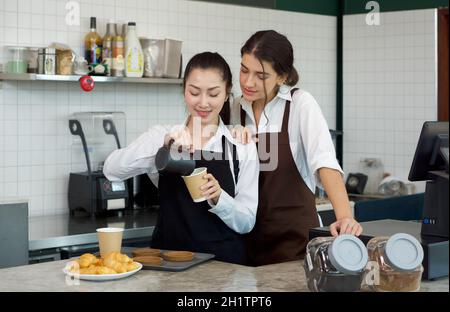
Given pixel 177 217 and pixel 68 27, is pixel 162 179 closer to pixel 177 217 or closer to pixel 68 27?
pixel 177 217

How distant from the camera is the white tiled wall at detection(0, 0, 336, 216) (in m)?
4.00

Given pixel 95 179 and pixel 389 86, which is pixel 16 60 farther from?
pixel 389 86

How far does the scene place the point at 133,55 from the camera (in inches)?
166

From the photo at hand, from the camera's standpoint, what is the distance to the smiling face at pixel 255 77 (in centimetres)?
271

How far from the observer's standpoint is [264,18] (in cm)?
518

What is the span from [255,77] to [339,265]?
1.03 m

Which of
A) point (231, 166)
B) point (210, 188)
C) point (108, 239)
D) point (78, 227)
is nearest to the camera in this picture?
point (108, 239)

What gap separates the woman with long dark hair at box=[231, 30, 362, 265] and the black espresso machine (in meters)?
1.40

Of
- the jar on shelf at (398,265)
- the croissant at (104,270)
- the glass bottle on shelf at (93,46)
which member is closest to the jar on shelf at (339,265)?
the jar on shelf at (398,265)

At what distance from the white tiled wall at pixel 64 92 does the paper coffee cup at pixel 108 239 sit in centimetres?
193

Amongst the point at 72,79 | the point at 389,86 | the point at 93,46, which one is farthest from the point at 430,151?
the point at 389,86

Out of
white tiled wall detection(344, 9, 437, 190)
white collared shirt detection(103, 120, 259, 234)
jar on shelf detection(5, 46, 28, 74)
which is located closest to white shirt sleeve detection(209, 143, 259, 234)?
white collared shirt detection(103, 120, 259, 234)

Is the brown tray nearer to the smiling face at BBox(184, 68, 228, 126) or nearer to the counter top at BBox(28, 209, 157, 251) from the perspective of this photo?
the smiling face at BBox(184, 68, 228, 126)
